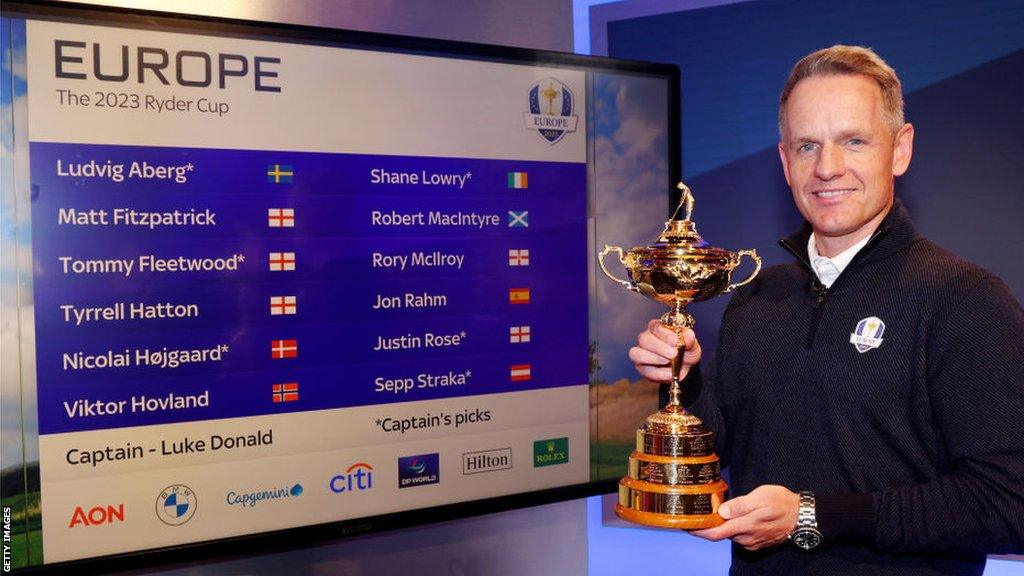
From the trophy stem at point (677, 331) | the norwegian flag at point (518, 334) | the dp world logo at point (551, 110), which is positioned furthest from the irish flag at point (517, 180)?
the trophy stem at point (677, 331)

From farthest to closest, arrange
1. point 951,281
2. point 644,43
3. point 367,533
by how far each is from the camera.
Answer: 1. point 644,43
2. point 367,533
3. point 951,281

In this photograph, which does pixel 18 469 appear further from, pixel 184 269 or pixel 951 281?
pixel 951 281

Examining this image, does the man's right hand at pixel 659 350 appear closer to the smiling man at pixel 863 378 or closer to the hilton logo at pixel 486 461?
the smiling man at pixel 863 378

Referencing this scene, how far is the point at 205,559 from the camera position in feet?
8.27

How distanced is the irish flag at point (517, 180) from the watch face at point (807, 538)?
147cm

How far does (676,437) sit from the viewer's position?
1872 millimetres

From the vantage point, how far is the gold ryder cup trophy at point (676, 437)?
181 centimetres

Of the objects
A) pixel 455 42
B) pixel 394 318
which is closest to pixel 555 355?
pixel 394 318

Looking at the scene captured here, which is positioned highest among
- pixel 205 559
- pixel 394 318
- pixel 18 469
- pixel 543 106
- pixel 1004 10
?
pixel 1004 10

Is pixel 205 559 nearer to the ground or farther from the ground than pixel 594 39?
nearer to the ground

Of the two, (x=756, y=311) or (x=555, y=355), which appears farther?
(x=555, y=355)

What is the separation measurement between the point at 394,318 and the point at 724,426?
3.30 ft

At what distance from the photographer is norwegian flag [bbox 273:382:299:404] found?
2516mm

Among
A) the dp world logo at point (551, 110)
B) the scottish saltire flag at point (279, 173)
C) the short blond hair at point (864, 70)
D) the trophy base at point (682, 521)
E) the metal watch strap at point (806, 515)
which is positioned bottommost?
the trophy base at point (682, 521)
